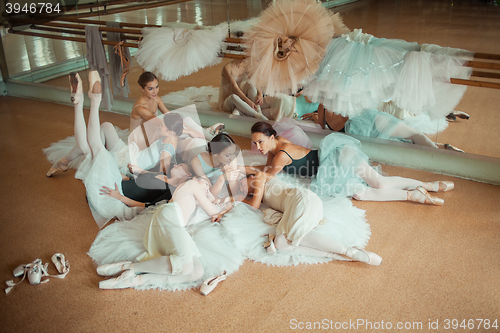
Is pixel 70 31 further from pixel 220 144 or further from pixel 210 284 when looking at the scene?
pixel 210 284

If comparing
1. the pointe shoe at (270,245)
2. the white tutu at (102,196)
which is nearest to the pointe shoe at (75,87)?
the white tutu at (102,196)

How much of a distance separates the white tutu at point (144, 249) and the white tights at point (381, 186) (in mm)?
1067

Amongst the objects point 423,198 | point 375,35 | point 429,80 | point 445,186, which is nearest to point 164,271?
point 423,198

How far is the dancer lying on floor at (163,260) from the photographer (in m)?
2.09

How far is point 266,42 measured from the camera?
2.91 meters

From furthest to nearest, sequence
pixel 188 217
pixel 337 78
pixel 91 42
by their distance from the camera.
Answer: pixel 91 42 → pixel 337 78 → pixel 188 217

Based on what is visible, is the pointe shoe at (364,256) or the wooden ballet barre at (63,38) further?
the wooden ballet barre at (63,38)

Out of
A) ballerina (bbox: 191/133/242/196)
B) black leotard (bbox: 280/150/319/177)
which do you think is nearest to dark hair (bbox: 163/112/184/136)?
ballerina (bbox: 191/133/242/196)

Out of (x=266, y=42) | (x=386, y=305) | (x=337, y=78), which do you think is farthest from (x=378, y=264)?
(x=266, y=42)

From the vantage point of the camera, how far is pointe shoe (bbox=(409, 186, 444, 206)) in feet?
8.84

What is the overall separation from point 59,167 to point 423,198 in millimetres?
2872

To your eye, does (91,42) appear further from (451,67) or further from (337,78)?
(451,67)

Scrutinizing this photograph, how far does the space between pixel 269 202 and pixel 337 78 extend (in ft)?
3.49

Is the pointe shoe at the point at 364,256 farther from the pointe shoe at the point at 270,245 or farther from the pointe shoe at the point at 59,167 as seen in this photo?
the pointe shoe at the point at 59,167
